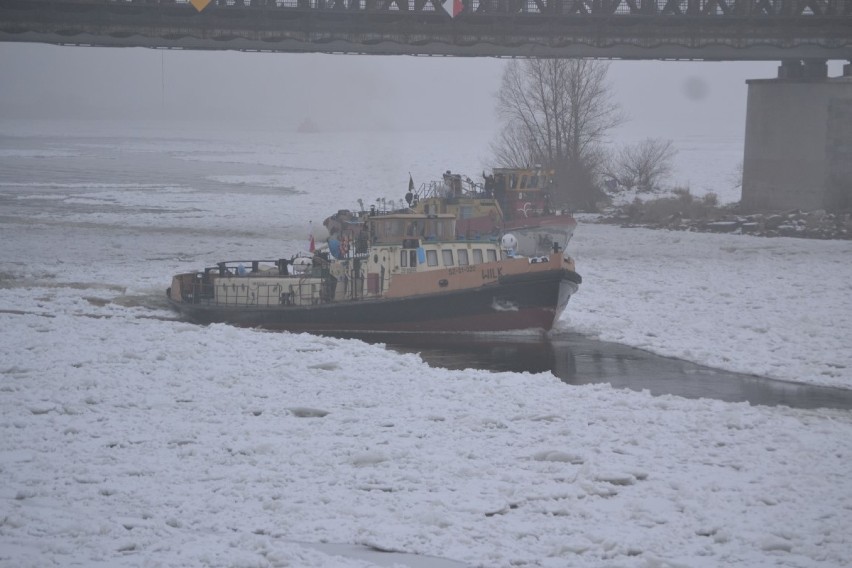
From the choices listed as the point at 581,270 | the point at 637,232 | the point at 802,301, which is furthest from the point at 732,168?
the point at 802,301

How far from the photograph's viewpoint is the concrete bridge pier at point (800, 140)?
52031mm

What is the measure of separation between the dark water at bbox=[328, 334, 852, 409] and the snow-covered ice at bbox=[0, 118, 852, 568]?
845 mm

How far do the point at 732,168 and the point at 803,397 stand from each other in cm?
7910

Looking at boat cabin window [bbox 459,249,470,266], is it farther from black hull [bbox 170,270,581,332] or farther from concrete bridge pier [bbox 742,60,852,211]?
concrete bridge pier [bbox 742,60,852,211]

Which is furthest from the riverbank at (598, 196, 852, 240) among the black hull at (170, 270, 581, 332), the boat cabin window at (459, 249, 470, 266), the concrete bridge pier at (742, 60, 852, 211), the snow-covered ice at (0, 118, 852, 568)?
the boat cabin window at (459, 249, 470, 266)

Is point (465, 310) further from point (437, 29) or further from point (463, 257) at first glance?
point (437, 29)

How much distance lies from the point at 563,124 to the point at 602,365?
4266 centimetres

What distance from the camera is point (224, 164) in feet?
373

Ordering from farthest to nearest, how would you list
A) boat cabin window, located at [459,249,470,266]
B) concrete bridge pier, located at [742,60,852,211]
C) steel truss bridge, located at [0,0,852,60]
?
concrete bridge pier, located at [742,60,852,211] < steel truss bridge, located at [0,0,852,60] < boat cabin window, located at [459,249,470,266]

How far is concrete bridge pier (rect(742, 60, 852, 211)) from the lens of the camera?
171ft

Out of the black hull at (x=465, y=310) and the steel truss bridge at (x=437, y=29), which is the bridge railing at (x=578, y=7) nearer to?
the steel truss bridge at (x=437, y=29)

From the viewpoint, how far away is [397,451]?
16.5 meters

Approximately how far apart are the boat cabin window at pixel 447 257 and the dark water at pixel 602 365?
185 centimetres

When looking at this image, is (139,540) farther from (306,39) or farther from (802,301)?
(306,39)
